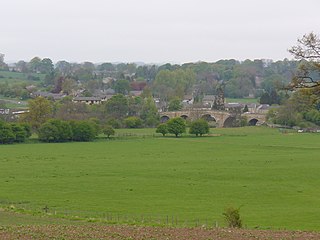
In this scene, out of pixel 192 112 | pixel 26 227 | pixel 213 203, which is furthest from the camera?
pixel 192 112

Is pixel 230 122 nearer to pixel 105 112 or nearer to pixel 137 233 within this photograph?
pixel 105 112

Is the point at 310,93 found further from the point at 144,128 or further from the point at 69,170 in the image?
the point at 144,128

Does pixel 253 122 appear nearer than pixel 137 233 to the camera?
No

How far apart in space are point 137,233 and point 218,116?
120246 millimetres

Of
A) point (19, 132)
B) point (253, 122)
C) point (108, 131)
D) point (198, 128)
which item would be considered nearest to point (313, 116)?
point (253, 122)

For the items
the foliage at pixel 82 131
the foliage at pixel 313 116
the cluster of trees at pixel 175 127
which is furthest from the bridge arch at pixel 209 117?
the foliage at pixel 82 131

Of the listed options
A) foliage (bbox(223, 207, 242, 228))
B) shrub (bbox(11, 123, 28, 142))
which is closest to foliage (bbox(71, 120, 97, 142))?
shrub (bbox(11, 123, 28, 142))

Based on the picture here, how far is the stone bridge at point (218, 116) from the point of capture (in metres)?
145

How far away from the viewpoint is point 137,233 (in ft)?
90.8

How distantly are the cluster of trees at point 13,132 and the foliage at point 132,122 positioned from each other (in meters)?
31.8

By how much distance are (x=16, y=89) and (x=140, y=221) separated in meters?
152

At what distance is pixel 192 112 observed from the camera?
495 feet

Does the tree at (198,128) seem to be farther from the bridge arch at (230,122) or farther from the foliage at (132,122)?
the bridge arch at (230,122)

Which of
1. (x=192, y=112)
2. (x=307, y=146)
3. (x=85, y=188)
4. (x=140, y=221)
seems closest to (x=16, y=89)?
(x=192, y=112)
